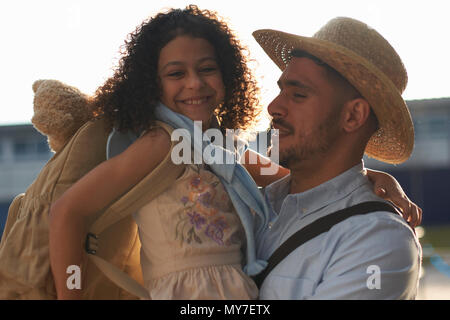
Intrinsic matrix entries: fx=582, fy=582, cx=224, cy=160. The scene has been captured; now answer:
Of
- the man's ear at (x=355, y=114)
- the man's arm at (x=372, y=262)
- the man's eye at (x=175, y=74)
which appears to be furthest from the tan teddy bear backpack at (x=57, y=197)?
the man's ear at (x=355, y=114)

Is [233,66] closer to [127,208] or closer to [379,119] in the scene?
[379,119]

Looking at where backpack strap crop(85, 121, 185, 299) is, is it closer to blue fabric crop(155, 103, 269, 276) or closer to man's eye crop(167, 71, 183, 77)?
blue fabric crop(155, 103, 269, 276)

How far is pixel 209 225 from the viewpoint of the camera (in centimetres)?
227

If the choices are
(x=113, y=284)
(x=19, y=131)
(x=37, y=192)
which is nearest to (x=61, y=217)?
(x=37, y=192)

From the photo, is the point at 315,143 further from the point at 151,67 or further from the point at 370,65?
the point at 151,67

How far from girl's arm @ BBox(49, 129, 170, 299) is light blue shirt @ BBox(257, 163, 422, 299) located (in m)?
0.67

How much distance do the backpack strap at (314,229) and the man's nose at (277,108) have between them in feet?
1.66

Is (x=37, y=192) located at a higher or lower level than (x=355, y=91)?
lower

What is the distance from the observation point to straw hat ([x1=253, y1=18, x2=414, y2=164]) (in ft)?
7.99

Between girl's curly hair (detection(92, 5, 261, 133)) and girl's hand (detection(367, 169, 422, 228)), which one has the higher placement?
girl's curly hair (detection(92, 5, 261, 133))

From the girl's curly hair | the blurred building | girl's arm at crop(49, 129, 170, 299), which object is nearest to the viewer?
girl's arm at crop(49, 129, 170, 299)

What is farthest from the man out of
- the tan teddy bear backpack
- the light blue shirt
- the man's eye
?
the tan teddy bear backpack

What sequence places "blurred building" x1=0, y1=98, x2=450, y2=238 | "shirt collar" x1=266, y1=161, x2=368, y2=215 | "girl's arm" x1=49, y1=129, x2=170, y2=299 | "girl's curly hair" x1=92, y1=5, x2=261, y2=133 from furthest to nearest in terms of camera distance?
1. "blurred building" x1=0, y1=98, x2=450, y2=238
2. "shirt collar" x1=266, y1=161, x2=368, y2=215
3. "girl's curly hair" x1=92, y1=5, x2=261, y2=133
4. "girl's arm" x1=49, y1=129, x2=170, y2=299
